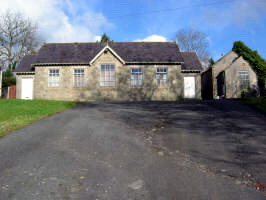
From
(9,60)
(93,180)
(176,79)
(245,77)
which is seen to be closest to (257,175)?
(93,180)

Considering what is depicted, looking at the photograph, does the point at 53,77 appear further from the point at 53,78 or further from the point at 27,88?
the point at 27,88

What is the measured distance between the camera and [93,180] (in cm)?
437

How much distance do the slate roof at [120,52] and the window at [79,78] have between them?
42.1 inches

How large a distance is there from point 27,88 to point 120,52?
39.3 feet

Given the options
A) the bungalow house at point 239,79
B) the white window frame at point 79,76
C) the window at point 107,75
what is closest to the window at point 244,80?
the bungalow house at point 239,79

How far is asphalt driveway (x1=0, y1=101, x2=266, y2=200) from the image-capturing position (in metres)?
3.95

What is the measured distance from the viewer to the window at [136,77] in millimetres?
24109

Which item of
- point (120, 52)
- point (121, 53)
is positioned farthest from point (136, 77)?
point (120, 52)

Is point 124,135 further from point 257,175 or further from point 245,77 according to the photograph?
point 245,77

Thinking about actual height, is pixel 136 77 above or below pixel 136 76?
below

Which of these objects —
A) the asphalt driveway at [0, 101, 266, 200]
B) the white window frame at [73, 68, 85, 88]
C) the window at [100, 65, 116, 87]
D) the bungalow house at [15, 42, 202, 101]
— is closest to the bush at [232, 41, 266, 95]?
the bungalow house at [15, 42, 202, 101]

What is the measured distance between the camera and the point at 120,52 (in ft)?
83.6

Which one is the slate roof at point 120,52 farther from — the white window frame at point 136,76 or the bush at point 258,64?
the bush at point 258,64

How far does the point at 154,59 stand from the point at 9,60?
1151 inches
